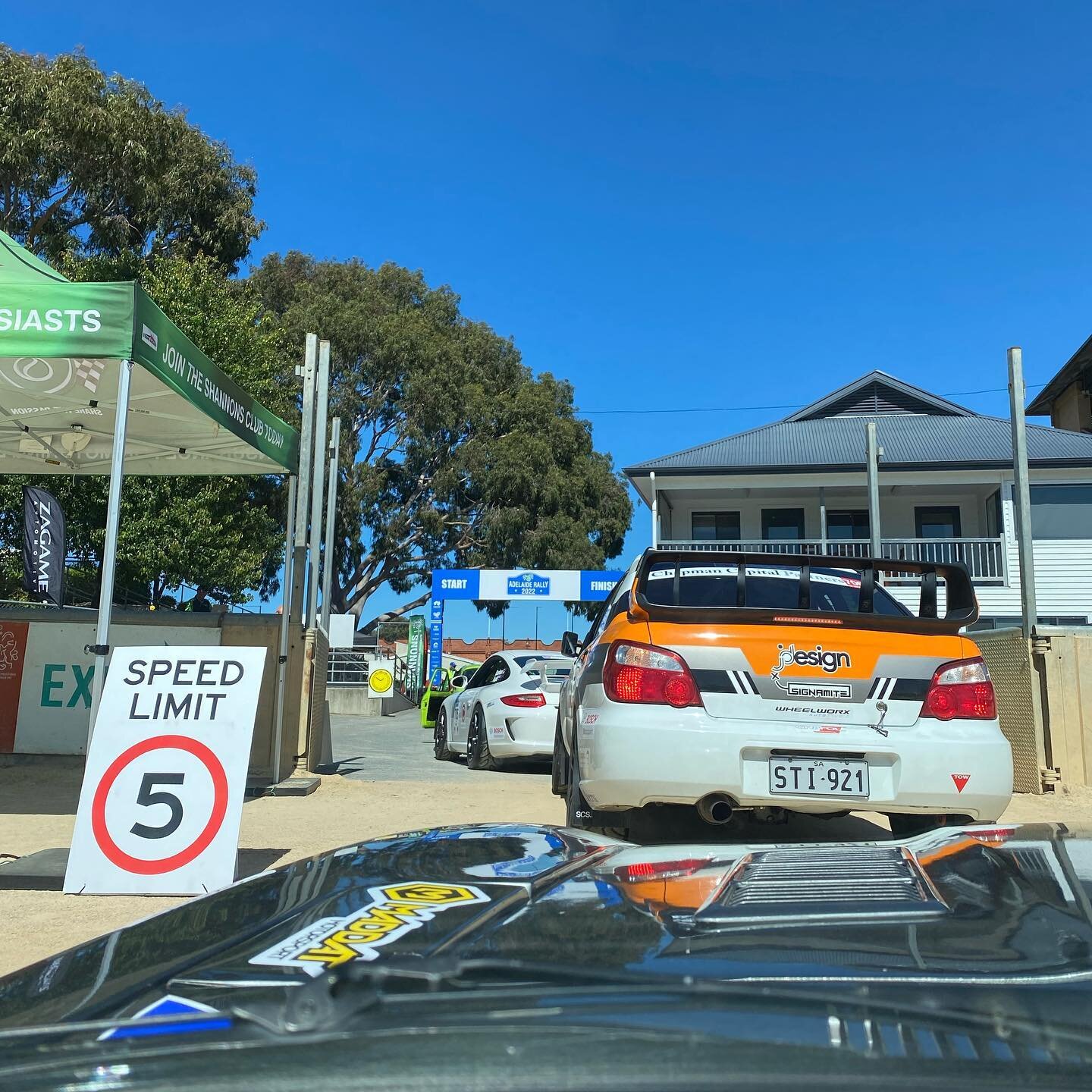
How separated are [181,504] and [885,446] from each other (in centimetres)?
1656

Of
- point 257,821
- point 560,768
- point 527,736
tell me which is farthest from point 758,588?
point 527,736

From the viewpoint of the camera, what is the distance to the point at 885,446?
24.1m

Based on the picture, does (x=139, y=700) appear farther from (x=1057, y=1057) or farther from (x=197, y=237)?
(x=197, y=237)

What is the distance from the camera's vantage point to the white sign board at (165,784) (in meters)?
4.93

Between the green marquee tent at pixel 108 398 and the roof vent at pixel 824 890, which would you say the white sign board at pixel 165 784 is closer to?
the green marquee tent at pixel 108 398

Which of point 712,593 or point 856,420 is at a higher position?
point 856,420

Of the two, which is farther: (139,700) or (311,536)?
(311,536)

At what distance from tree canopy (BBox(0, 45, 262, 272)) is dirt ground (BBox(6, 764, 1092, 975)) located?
17526 millimetres

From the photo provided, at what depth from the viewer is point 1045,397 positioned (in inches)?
1465

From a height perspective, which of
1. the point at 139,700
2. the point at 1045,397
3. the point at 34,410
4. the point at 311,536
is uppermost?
the point at 1045,397

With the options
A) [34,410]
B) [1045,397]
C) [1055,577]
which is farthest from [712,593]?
[1045,397]

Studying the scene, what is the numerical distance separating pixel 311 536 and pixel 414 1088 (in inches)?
390

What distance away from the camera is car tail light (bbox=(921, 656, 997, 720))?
4.68 metres

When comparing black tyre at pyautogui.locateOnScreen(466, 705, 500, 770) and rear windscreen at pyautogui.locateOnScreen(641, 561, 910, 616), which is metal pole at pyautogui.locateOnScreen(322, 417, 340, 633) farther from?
rear windscreen at pyautogui.locateOnScreen(641, 561, 910, 616)
